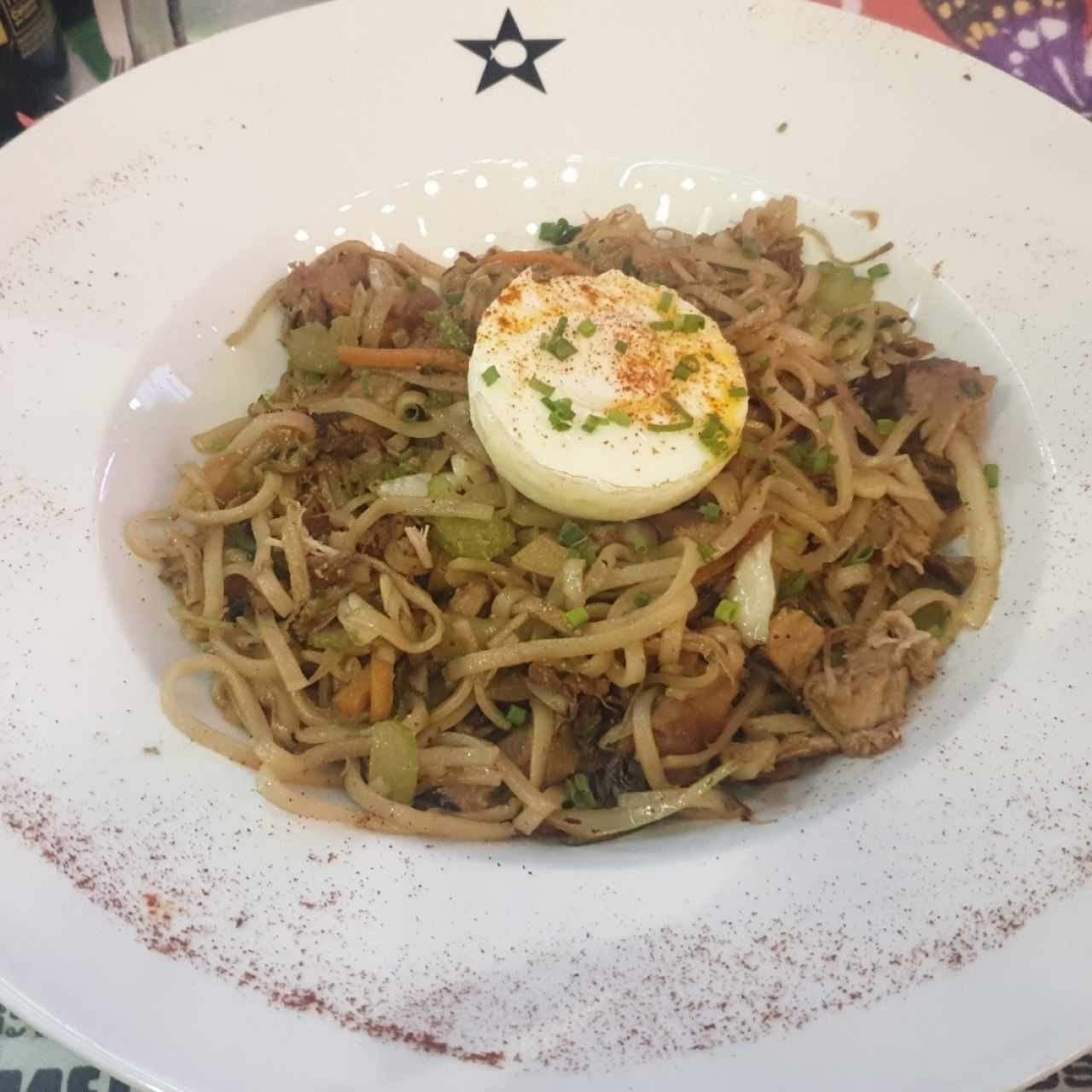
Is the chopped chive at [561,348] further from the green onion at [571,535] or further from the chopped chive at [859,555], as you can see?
the chopped chive at [859,555]

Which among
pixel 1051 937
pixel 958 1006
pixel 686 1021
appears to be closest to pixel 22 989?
pixel 686 1021

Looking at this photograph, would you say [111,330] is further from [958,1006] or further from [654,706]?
[958,1006]

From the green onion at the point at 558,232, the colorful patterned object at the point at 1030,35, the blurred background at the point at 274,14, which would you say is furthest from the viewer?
the colorful patterned object at the point at 1030,35

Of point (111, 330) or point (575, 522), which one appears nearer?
point (575, 522)

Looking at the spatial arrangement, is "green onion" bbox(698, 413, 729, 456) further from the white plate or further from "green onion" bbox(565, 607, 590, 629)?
the white plate

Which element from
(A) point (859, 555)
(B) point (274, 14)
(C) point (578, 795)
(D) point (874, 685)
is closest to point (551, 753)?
(C) point (578, 795)

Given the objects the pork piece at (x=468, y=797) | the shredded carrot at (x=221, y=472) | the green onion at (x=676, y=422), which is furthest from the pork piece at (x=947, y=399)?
the shredded carrot at (x=221, y=472)
